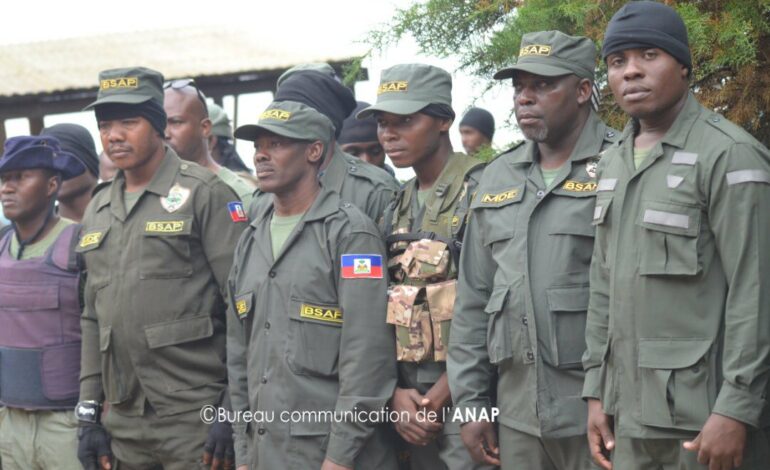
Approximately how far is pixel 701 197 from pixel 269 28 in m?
10.9

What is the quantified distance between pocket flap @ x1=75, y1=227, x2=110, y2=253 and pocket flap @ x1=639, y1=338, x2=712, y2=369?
315 cm

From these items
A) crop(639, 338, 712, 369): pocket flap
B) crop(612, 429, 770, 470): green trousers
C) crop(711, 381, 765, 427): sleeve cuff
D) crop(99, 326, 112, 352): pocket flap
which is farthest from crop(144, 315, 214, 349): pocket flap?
crop(711, 381, 765, 427): sleeve cuff

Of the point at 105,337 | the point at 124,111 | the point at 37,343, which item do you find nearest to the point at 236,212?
the point at 124,111

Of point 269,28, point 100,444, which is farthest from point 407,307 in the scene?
point 269,28

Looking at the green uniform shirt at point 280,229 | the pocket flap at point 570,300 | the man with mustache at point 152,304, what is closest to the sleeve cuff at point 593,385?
the pocket flap at point 570,300

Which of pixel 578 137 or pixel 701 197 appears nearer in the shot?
pixel 701 197

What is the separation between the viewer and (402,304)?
502 cm

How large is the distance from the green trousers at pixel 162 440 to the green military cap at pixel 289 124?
151cm

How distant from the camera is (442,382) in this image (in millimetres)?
5020

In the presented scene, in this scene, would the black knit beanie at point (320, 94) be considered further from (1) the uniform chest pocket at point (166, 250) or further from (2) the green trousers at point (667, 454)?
(2) the green trousers at point (667, 454)

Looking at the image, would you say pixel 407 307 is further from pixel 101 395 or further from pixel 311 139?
pixel 101 395

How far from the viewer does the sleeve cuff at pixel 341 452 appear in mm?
4941

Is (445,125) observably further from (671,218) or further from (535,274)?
(671,218)

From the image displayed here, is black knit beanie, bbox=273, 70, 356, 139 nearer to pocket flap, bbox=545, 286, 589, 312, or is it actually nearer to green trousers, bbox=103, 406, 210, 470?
green trousers, bbox=103, 406, 210, 470
